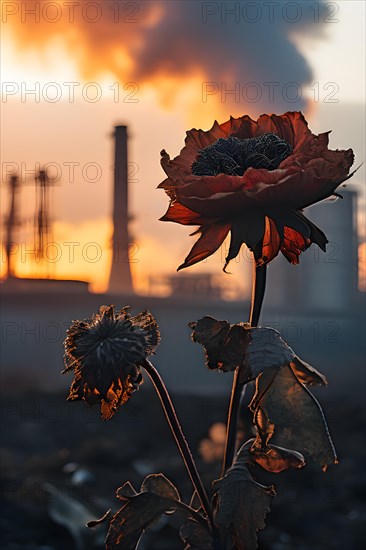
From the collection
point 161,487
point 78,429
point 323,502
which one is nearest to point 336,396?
point 78,429

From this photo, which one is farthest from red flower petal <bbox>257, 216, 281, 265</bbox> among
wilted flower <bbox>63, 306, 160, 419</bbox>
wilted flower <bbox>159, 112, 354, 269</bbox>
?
wilted flower <bbox>63, 306, 160, 419</bbox>

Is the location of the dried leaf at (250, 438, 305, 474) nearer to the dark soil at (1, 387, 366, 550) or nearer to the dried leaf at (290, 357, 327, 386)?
the dried leaf at (290, 357, 327, 386)

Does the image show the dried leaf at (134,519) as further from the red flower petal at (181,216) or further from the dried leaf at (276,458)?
the red flower petal at (181,216)

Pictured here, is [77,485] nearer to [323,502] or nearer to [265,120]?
[323,502]

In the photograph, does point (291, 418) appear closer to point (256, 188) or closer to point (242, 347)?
point (242, 347)

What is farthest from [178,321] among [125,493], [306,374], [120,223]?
[306,374]
